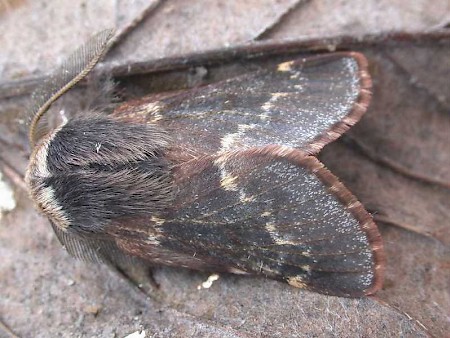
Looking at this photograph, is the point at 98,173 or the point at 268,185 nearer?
the point at 268,185

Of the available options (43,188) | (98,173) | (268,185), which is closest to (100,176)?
(98,173)

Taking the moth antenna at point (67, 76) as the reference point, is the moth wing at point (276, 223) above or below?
below

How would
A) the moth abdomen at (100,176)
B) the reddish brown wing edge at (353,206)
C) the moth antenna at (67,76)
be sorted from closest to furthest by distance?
the reddish brown wing edge at (353,206), the moth abdomen at (100,176), the moth antenna at (67,76)

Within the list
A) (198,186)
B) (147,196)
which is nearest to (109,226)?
(147,196)

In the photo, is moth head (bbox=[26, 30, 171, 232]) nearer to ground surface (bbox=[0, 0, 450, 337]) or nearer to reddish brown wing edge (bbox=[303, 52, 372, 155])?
ground surface (bbox=[0, 0, 450, 337])

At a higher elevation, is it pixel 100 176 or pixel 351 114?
pixel 100 176

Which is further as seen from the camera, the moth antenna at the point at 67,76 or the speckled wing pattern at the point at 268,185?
the moth antenna at the point at 67,76

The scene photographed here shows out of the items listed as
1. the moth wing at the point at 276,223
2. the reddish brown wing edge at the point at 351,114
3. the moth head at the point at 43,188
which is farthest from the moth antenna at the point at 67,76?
the reddish brown wing edge at the point at 351,114

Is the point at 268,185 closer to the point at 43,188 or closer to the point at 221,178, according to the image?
the point at 221,178

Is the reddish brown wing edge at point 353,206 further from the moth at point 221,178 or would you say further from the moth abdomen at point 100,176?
the moth abdomen at point 100,176
